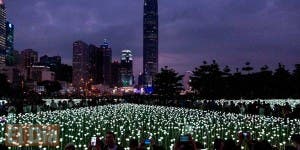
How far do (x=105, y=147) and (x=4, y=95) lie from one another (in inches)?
3093

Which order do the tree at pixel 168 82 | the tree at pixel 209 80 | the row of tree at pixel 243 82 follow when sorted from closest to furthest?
the row of tree at pixel 243 82 → the tree at pixel 209 80 → the tree at pixel 168 82

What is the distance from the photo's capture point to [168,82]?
85.0 metres

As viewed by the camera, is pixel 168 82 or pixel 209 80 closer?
pixel 209 80

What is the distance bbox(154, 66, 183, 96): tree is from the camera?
84.0 meters

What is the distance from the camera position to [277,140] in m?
17.5

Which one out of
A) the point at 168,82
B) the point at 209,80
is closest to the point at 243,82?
the point at 209,80

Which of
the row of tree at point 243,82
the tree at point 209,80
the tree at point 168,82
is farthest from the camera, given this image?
the tree at point 168,82

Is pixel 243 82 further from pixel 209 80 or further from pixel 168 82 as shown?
pixel 168 82

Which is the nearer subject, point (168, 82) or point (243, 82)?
point (243, 82)

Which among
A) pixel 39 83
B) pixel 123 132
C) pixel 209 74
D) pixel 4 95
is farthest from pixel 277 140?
pixel 39 83

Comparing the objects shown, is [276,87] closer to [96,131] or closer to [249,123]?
[249,123]

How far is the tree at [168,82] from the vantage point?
84000 mm

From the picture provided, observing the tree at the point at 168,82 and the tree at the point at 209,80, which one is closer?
the tree at the point at 209,80

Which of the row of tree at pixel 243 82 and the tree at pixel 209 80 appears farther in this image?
the tree at pixel 209 80
